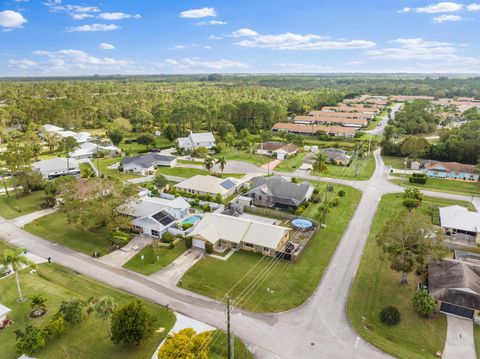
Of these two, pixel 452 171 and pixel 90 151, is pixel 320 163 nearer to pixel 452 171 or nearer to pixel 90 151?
pixel 452 171

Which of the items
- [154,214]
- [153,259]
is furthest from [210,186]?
[153,259]

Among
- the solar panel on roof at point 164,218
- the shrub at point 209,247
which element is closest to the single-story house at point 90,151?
the solar panel on roof at point 164,218

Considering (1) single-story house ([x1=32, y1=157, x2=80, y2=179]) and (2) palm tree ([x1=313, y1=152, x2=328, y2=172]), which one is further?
(1) single-story house ([x1=32, y1=157, x2=80, y2=179])

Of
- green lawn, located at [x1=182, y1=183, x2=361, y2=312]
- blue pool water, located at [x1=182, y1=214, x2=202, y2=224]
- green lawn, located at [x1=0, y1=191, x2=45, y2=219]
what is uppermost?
blue pool water, located at [x1=182, y1=214, x2=202, y2=224]

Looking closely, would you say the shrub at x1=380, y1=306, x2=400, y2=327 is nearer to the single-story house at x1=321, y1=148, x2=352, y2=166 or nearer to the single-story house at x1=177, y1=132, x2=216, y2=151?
the single-story house at x1=321, y1=148, x2=352, y2=166

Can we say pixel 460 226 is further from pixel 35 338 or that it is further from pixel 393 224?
pixel 35 338

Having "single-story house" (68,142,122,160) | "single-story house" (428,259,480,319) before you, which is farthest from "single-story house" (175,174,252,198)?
"single-story house" (68,142,122,160)

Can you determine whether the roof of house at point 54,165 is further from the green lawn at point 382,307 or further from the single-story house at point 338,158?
the green lawn at point 382,307
